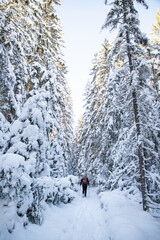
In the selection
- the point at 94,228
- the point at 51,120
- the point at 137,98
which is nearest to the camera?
the point at 94,228

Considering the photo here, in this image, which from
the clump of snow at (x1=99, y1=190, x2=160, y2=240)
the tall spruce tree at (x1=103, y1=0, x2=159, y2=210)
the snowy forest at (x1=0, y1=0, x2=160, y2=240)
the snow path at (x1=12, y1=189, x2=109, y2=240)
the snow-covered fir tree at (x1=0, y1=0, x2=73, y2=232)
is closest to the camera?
the clump of snow at (x1=99, y1=190, x2=160, y2=240)

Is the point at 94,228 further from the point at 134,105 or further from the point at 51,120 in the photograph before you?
the point at 134,105

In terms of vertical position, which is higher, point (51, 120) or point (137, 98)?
point (137, 98)

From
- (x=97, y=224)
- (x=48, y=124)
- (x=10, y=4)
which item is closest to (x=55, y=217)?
(x=97, y=224)

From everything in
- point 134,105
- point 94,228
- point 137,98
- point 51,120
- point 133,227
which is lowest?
point 94,228

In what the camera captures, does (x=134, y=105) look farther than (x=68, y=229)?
Yes

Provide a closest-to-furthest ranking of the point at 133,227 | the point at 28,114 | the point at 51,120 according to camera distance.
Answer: the point at 133,227, the point at 28,114, the point at 51,120

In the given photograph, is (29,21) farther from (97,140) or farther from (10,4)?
(97,140)

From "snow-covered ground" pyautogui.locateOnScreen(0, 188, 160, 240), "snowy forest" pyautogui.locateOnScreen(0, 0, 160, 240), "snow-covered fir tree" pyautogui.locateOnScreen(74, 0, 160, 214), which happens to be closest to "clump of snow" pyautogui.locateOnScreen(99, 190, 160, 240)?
"snow-covered ground" pyautogui.locateOnScreen(0, 188, 160, 240)

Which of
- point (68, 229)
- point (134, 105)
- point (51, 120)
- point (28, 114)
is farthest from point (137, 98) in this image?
point (68, 229)

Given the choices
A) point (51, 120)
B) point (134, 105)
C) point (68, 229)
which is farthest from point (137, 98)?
point (68, 229)

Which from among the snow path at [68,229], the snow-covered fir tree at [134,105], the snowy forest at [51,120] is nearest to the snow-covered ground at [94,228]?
the snow path at [68,229]

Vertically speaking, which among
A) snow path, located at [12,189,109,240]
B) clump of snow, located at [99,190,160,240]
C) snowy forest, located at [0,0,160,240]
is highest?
snowy forest, located at [0,0,160,240]

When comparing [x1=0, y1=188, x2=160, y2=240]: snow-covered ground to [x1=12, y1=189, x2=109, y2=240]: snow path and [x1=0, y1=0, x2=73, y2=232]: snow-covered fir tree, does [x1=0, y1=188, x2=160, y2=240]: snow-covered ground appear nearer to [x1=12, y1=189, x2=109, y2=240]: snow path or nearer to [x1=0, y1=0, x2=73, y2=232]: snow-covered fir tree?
[x1=12, y1=189, x2=109, y2=240]: snow path
